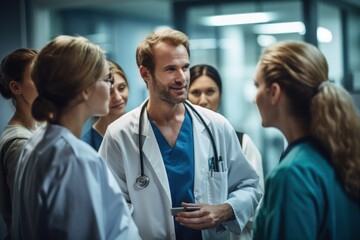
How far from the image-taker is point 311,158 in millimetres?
1225

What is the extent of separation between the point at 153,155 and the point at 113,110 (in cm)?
56

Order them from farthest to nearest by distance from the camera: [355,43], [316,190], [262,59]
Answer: [355,43] < [262,59] < [316,190]

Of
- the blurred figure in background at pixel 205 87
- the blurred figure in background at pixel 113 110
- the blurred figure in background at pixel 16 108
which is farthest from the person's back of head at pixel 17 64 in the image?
the blurred figure in background at pixel 205 87

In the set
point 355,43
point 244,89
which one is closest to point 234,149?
point 355,43

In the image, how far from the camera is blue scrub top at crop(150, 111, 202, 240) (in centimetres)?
177

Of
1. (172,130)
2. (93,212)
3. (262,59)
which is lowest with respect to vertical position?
(93,212)

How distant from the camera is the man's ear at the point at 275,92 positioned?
4.24 feet

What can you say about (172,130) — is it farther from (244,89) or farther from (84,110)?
(244,89)

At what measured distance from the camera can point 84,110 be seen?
4.48ft

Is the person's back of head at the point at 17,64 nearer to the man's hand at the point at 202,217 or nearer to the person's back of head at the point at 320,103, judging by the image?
the man's hand at the point at 202,217

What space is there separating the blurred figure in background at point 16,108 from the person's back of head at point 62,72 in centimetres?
34

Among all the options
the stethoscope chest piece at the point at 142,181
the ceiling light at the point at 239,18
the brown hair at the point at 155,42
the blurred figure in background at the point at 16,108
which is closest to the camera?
the blurred figure in background at the point at 16,108

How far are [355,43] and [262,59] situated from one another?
3.49 m

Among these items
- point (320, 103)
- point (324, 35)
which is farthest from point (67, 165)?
point (324, 35)
